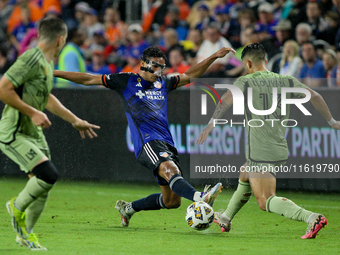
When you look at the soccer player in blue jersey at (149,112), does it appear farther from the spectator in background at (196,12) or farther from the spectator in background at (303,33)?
the spectator in background at (196,12)

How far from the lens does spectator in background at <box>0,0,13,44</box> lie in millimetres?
17216

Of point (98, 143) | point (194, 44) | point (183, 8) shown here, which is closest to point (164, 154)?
point (98, 143)

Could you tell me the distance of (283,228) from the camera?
6.58 metres

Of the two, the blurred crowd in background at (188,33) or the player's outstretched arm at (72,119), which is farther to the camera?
the blurred crowd in background at (188,33)

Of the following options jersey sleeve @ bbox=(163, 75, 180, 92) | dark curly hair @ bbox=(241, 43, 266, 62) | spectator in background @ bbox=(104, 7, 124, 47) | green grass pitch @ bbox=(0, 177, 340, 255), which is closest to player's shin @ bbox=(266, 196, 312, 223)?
green grass pitch @ bbox=(0, 177, 340, 255)

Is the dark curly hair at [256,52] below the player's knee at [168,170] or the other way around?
the other way around

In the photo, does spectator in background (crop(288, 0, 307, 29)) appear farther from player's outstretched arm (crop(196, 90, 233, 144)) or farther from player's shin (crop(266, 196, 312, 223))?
player's shin (crop(266, 196, 312, 223))

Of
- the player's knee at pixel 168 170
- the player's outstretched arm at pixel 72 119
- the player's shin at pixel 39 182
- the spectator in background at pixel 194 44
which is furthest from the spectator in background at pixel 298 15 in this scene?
the player's shin at pixel 39 182

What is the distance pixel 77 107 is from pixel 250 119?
5474 millimetres

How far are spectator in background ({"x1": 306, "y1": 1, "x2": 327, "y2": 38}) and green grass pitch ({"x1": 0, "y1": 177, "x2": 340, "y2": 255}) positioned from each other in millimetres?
3679

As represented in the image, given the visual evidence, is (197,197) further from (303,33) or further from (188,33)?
(188,33)

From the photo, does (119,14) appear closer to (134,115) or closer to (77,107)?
(77,107)

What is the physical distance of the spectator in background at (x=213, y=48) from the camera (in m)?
11.6

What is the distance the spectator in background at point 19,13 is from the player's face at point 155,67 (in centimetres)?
1194
